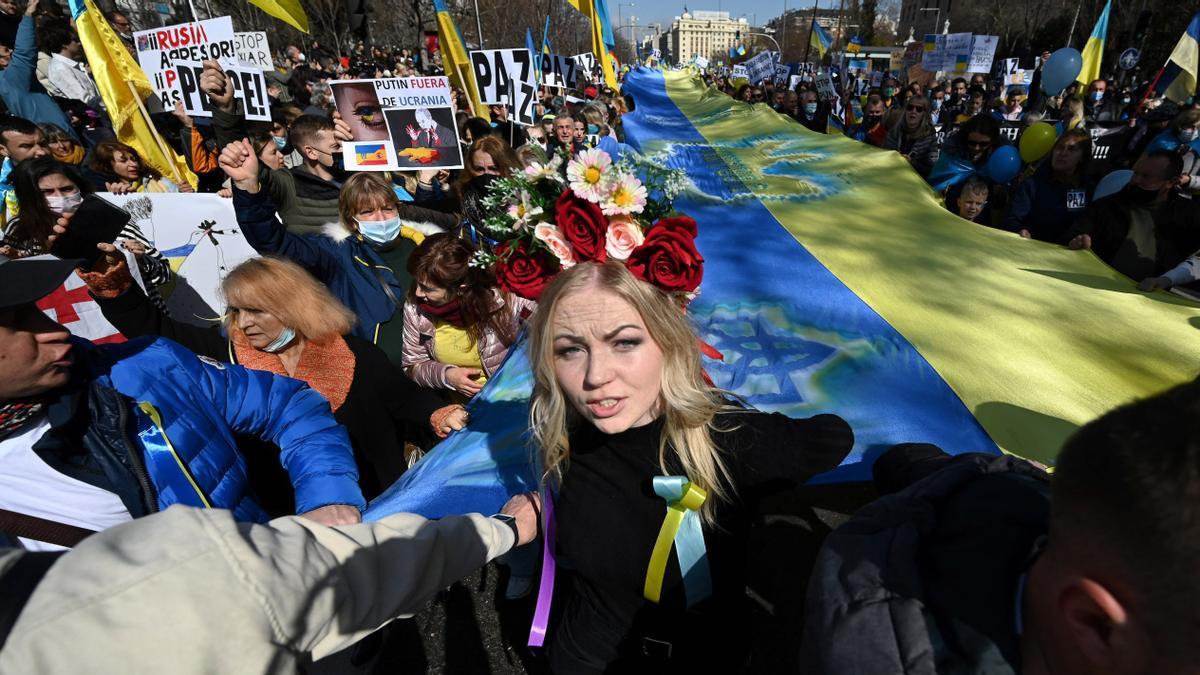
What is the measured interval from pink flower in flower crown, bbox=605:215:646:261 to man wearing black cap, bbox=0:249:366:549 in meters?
1.25

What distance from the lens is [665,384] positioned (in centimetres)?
154

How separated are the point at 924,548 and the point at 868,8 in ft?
204

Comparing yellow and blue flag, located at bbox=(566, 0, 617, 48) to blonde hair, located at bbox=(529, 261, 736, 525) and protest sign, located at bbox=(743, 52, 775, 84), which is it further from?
blonde hair, located at bbox=(529, 261, 736, 525)

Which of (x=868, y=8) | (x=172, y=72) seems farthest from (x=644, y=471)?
(x=868, y=8)

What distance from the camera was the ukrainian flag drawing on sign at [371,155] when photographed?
4801mm

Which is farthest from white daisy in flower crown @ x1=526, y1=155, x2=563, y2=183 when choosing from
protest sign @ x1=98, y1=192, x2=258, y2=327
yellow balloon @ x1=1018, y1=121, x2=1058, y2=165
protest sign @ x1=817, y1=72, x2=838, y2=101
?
protest sign @ x1=817, y1=72, x2=838, y2=101

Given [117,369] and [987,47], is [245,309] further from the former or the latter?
[987,47]

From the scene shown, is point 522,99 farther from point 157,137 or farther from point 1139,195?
point 1139,195

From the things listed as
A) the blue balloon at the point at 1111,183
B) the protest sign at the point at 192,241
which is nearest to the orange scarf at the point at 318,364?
the protest sign at the point at 192,241

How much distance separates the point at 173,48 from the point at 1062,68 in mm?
12782

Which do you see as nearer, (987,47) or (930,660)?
(930,660)

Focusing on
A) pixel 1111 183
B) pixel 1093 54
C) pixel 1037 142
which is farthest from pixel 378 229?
pixel 1093 54

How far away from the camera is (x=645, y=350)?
4.92 ft

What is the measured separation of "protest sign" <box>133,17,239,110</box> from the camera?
5.18 m
